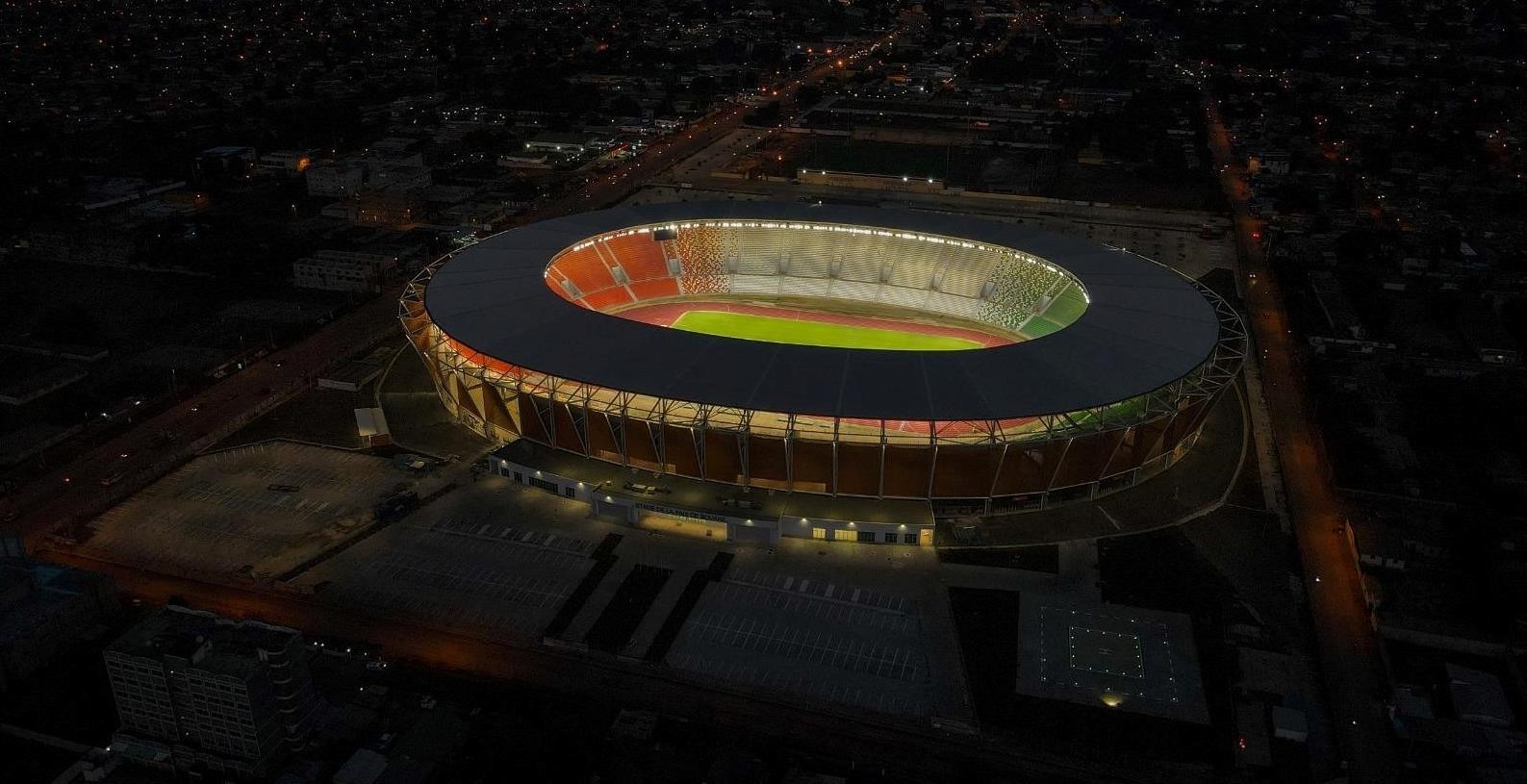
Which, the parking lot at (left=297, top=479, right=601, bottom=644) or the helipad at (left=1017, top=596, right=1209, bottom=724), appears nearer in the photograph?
the helipad at (left=1017, top=596, right=1209, bottom=724)

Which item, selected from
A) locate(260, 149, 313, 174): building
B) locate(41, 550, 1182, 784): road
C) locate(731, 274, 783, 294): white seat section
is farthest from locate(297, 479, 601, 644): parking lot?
locate(260, 149, 313, 174): building

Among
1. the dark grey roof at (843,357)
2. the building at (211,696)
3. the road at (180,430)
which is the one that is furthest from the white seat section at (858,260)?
the building at (211,696)

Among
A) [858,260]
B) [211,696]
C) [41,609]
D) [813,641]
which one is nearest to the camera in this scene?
[211,696]

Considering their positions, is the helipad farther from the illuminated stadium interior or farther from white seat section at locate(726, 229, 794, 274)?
white seat section at locate(726, 229, 794, 274)

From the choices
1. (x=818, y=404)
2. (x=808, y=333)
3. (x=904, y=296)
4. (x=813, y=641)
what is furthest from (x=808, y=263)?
(x=813, y=641)

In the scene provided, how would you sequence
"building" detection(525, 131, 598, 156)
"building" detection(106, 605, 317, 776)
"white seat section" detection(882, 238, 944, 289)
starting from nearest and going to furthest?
"building" detection(106, 605, 317, 776), "white seat section" detection(882, 238, 944, 289), "building" detection(525, 131, 598, 156)

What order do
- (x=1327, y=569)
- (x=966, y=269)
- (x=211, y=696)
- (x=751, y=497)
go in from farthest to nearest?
(x=966, y=269)
(x=751, y=497)
(x=1327, y=569)
(x=211, y=696)

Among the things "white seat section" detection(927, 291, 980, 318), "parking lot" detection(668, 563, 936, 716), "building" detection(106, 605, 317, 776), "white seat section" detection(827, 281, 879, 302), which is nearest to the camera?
"building" detection(106, 605, 317, 776)

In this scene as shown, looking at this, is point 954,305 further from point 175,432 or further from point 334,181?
point 334,181
